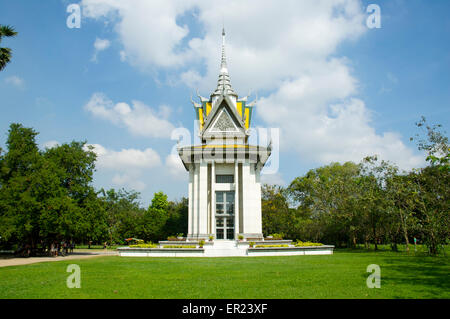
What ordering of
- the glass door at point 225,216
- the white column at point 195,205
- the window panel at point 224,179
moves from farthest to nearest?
the window panel at point 224,179 → the glass door at point 225,216 → the white column at point 195,205

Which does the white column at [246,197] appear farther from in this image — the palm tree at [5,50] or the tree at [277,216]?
the palm tree at [5,50]

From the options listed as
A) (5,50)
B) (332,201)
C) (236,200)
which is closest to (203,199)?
(236,200)

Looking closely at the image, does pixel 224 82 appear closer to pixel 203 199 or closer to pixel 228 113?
pixel 228 113

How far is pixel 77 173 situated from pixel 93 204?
3861 mm

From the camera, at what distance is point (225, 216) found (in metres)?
35.0

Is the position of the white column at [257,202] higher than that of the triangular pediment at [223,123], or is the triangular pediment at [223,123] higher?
the triangular pediment at [223,123]

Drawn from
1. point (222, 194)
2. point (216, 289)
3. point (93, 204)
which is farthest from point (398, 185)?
point (93, 204)

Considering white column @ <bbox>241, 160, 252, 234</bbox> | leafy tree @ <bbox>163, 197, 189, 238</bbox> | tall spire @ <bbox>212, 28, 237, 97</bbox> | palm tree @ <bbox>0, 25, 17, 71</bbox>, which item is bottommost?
leafy tree @ <bbox>163, 197, 189, 238</bbox>

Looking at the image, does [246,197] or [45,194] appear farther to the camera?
[246,197]

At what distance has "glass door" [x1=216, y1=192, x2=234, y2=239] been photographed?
34875 millimetres

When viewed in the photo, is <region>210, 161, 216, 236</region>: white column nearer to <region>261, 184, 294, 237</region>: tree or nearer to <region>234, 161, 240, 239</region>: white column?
<region>234, 161, 240, 239</region>: white column

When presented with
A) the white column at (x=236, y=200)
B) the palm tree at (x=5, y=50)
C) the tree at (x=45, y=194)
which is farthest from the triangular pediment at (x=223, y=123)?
the palm tree at (x=5, y=50)

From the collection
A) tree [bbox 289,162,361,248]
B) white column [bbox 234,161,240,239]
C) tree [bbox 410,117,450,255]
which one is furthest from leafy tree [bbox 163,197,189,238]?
tree [bbox 410,117,450,255]

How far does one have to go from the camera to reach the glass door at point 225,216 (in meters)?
34.9
